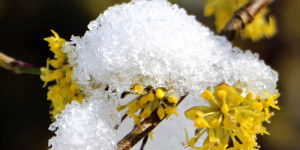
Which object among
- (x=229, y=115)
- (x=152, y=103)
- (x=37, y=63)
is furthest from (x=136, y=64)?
(x=37, y=63)

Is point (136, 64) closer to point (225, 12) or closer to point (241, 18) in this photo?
point (241, 18)

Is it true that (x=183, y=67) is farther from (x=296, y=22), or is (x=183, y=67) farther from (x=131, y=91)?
(x=296, y=22)

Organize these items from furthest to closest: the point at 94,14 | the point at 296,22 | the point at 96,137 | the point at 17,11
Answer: the point at 17,11
the point at 94,14
the point at 296,22
the point at 96,137

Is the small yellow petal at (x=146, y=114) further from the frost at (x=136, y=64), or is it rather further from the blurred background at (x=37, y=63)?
the blurred background at (x=37, y=63)

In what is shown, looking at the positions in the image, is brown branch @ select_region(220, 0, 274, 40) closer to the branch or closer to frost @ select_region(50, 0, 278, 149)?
frost @ select_region(50, 0, 278, 149)

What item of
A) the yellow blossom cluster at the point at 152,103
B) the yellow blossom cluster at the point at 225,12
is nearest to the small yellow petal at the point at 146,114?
the yellow blossom cluster at the point at 152,103

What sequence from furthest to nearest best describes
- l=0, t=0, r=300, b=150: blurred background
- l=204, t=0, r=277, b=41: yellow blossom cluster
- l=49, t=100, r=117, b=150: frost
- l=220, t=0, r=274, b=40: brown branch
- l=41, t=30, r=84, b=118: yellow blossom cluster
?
l=0, t=0, r=300, b=150: blurred background, l=204, t=0, r=277, b=41: yellow blossom cluster, l=220, t=0, r=274, b=40: brown branch, l=41, t=30, r=84, b=118: yellow blossom cluster, l=49, t=100, r=117, b=150: frost

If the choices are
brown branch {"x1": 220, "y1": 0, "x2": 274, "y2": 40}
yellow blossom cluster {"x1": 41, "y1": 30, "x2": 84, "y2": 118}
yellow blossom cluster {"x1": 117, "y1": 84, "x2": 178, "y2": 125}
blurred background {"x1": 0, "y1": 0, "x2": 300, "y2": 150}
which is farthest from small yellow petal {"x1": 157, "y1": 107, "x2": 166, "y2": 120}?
blurred background {"x1": 0, "y1": 0, "x2": 300, "y2": 150}

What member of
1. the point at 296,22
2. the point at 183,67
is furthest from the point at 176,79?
the point at 296,22
